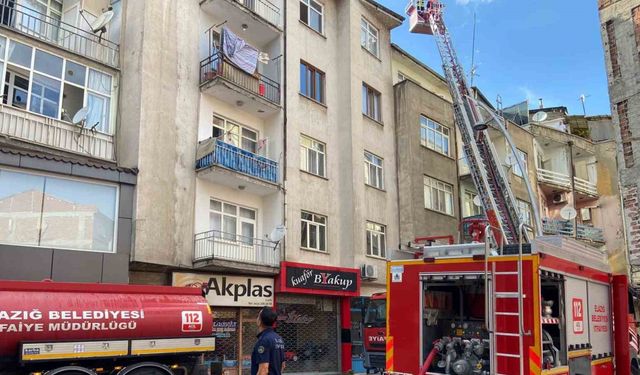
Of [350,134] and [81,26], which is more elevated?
[81,26]

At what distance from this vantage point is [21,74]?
1415cm

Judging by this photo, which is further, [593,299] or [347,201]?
[347,201]

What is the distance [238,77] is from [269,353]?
1382cm

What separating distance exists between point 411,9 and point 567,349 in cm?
1430

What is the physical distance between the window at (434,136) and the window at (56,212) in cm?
1503

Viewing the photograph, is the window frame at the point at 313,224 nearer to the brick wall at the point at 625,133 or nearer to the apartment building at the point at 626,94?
the apartment building at the point at 626,94

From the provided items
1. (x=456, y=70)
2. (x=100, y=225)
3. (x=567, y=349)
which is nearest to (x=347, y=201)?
(x=456, y=70)

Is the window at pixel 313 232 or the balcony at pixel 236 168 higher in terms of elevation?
the balcony at pixel 236 168

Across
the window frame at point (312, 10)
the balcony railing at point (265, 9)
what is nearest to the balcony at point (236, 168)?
the balcony railing at point (265, 9)

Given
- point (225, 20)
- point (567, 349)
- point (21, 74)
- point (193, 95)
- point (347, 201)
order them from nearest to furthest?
point (567, 349), point (21, 74), point (193, 95), point (225, 20), point (347, 201)

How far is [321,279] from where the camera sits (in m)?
19.7

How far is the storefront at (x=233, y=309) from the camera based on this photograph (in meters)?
16.6

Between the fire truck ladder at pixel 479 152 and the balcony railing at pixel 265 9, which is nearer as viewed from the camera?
the fire truck ladder at pixel 479 152

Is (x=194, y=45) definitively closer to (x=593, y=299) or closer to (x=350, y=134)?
(x=350, y=134)
